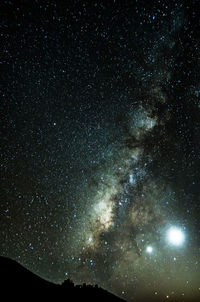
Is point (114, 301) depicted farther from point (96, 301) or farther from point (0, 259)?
point (0, 259)

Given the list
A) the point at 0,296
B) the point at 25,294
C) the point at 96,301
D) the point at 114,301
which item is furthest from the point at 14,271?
the point at 114,301

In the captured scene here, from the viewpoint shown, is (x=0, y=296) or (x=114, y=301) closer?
(x=0, y=296)

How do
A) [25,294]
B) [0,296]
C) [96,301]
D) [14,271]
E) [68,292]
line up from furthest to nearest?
[96,301] < [68,292] < [14,271] < [25,294] < [0,296]

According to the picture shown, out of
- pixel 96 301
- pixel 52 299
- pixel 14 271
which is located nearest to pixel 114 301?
pixel 96 301

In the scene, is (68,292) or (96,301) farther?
(96,301)

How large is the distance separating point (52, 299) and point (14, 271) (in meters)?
5.27

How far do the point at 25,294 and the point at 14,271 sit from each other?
4.63m

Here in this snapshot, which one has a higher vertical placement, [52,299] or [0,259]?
[0,259]

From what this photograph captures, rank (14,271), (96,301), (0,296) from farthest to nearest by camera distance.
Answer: (96,301), (14,271), (0,296)

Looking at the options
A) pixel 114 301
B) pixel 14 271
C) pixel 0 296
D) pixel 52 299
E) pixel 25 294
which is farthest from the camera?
pixel 114 301

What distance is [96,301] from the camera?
885 inches

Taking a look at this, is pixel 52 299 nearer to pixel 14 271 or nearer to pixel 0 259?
pixel 14 271

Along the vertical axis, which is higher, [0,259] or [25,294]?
[0,259]

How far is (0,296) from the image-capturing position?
13.7 m
